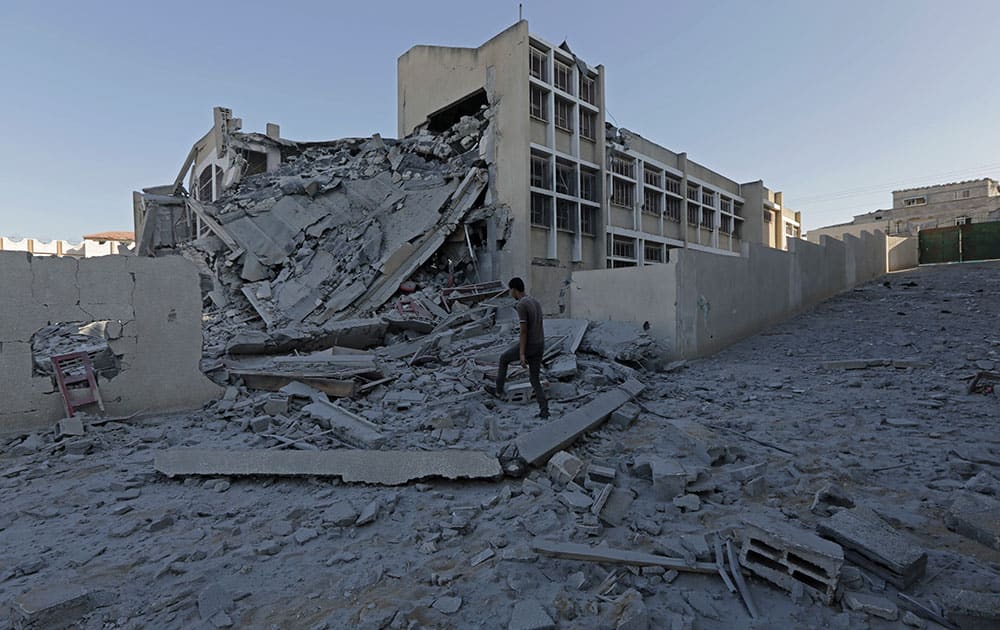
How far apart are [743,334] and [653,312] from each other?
3.60 metres

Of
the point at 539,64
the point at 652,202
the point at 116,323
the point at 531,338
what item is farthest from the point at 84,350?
the point at 652,202

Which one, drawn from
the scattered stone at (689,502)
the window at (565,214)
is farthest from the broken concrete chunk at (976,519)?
the window at (565,214)

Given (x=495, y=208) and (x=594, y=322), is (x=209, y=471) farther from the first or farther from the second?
(x=495, y=208)

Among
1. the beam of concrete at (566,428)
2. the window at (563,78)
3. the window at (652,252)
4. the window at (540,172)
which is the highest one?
the window at (563,78)

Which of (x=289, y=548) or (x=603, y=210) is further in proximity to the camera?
(x=603, y=210)

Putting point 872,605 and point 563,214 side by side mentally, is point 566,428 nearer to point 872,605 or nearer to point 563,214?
point 872,605

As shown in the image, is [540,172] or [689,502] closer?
[689,502]

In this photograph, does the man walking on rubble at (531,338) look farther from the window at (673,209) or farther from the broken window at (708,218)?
the broken window at (708,218)

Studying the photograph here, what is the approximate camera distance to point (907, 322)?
12.8m

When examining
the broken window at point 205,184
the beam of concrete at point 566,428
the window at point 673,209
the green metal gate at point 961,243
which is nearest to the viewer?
the beam of concrete at point 566,428

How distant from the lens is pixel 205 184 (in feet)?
85.1

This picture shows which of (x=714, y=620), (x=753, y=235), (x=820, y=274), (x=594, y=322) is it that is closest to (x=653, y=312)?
(x=594, y=322)

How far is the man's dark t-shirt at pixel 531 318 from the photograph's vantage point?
6.05 metres

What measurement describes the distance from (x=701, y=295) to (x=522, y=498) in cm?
826
